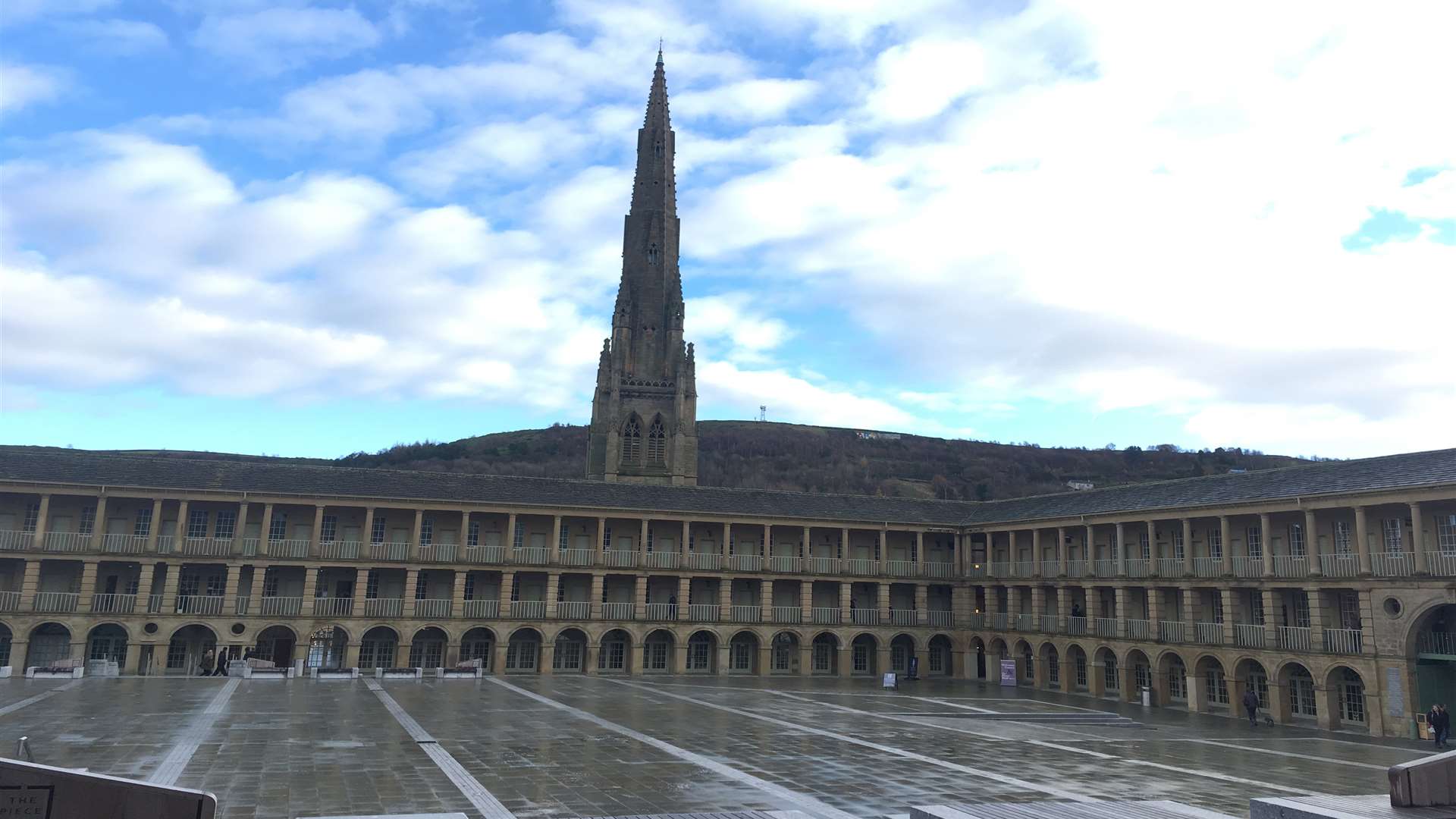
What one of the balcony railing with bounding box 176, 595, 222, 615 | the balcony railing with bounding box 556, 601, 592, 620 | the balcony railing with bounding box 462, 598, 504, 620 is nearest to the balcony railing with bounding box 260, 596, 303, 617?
the balcony railing with bounding box 176, 595, 222, 615

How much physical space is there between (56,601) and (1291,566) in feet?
162

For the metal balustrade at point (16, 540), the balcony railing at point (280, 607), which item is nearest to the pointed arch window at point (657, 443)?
the balcony railing at point (280, 607)

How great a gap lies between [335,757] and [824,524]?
34286mm

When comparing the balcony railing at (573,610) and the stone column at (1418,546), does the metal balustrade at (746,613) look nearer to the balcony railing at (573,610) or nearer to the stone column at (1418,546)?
the balcony railing at (573,610)

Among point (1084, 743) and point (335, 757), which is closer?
point (335, 757)

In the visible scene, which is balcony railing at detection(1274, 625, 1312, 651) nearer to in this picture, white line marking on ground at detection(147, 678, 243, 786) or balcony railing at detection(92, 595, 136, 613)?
white line marking on ground at detection(147, 678, 243, 786)

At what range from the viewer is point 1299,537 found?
1415 inches

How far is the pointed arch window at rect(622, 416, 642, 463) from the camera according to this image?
74.2 metres

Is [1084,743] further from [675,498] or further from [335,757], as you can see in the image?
[675,498]

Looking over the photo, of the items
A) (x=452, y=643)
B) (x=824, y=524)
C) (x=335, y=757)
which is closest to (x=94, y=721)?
(x=335, y=757)

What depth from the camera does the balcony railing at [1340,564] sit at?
3234 cm

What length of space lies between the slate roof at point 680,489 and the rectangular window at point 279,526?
147 centimetres

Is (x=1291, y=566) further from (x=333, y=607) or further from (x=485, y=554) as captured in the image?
(x=333, y=607)

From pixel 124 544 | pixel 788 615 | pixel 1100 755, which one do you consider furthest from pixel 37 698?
pixel 788 615
